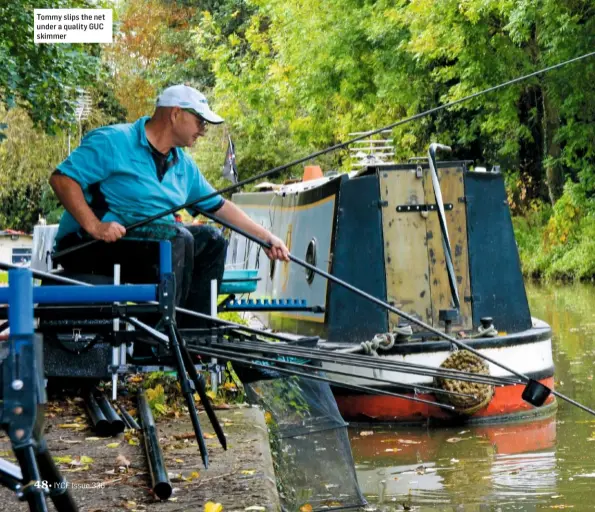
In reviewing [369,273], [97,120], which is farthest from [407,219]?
[97,120]

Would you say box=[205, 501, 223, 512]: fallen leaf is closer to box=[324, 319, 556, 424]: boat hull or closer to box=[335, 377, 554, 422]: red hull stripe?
box=[324, 319, 556, 424]: boat hull

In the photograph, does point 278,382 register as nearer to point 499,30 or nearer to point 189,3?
point 499,30

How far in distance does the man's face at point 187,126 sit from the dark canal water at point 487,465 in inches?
85.1

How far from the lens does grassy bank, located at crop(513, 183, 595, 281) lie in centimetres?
2408

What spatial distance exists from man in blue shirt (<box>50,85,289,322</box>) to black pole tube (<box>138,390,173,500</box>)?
53 centimetres

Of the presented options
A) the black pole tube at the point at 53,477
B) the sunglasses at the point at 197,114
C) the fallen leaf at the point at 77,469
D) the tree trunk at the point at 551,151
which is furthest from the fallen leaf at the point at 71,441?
the tree trunk at the point at 551,151

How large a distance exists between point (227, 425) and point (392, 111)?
24121mm

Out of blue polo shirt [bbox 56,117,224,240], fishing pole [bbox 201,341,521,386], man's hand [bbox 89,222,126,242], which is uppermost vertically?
blue polo shirt [bbox 56,117,224,240]

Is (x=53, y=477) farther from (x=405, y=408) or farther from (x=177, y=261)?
(x=405, y=408)

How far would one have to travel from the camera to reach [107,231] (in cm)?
529

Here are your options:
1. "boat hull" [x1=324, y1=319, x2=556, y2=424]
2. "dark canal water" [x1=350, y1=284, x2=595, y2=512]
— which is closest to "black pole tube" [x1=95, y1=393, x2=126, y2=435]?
"dark canal water" [x1=350, y1=284, x2=595, y2=512]

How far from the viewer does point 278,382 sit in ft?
19.8

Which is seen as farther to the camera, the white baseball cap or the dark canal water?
the dark canal water

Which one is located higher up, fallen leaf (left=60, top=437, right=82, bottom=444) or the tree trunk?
the tree trunk
